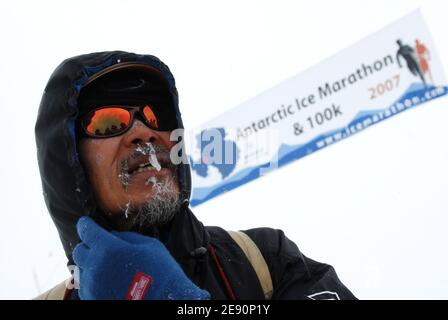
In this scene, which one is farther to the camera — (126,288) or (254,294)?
(254,294)

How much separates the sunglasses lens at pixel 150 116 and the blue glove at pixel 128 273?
1.68 ft

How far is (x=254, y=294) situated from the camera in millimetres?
1320

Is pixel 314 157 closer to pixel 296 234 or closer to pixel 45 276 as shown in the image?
pixel 296 234

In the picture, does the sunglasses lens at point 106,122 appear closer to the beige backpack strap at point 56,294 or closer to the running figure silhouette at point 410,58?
the beige backpack strap at point 56,294

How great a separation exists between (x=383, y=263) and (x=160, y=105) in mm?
3906

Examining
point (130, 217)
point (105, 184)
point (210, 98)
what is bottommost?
point (130, 217)

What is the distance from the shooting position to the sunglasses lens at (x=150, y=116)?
162cm

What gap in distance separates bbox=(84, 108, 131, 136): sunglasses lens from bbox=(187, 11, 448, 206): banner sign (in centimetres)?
364

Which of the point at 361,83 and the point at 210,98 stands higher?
the point at 210,98

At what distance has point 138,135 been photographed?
5.01ft

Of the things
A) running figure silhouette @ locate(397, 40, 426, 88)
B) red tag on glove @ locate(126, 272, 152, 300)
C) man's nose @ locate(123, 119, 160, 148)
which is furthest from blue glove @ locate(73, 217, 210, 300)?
running figure silhouette @ locate(397, 40, 426, 88)

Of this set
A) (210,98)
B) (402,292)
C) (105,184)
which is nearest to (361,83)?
(402,292)

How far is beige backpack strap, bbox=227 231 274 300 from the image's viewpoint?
4.39 feet

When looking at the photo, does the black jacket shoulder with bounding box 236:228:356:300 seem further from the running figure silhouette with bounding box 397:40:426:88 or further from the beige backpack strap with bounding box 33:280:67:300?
the running figure silhouette with bounding box 397:40:426:88
